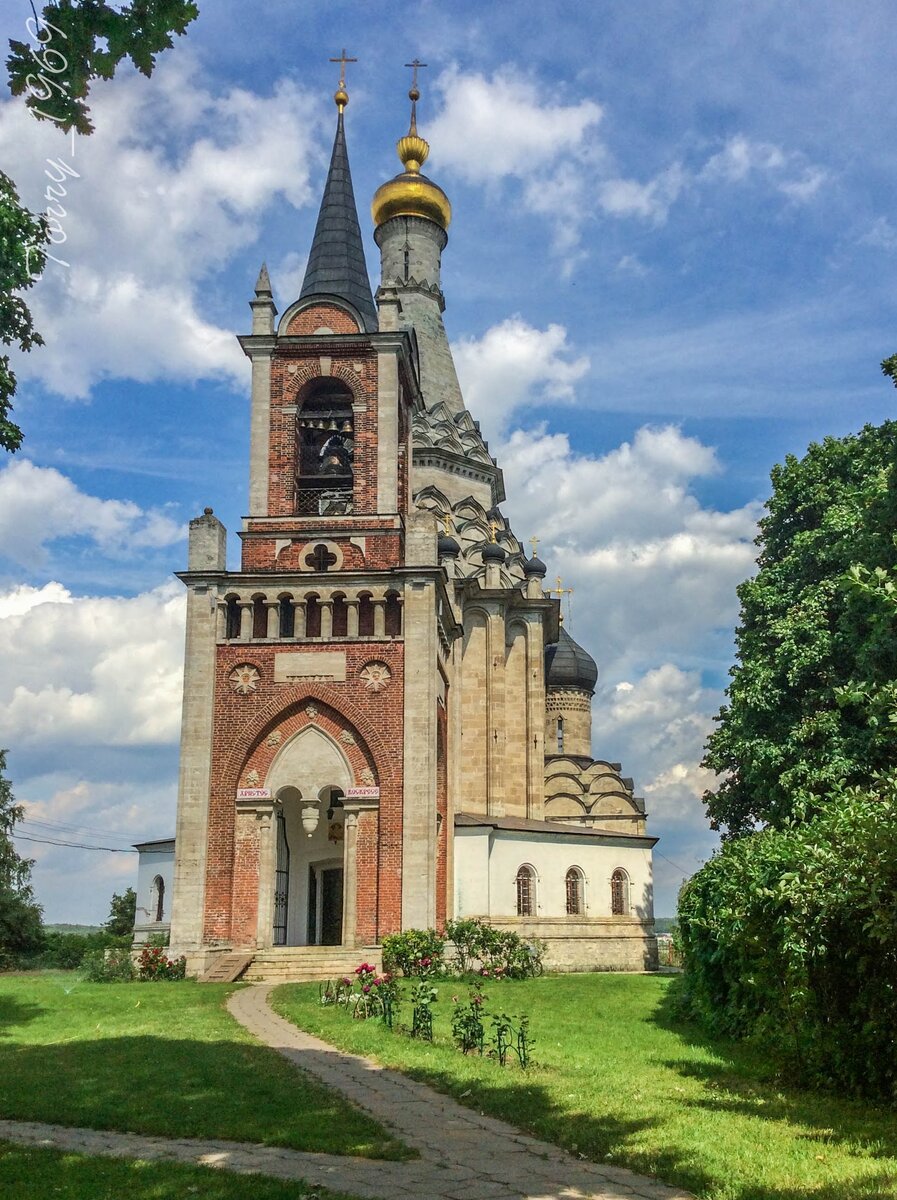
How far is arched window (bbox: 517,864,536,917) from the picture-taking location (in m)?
34.7

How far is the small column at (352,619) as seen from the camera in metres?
29.5

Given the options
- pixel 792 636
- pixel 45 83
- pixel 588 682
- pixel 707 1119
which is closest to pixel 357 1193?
pixel 707 1119

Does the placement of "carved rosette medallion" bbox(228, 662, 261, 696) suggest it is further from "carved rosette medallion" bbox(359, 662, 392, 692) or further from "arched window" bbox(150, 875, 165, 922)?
"arched window" bbox(150, 875, 165, 922)

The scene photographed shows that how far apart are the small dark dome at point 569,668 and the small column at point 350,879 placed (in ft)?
68.7

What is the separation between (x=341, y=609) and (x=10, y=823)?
18.8 meters

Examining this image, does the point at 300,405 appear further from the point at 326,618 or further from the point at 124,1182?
the point at 124,1182

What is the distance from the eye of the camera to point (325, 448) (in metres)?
32.4

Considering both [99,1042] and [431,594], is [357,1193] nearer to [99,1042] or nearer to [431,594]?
[99,1042]

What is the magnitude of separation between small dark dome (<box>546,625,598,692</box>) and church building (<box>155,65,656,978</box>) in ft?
26.7

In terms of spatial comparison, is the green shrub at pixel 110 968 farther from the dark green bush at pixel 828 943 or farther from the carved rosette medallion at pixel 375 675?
the dark green bush at pixel 828 943

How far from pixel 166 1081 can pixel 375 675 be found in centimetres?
1702

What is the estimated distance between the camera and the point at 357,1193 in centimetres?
782

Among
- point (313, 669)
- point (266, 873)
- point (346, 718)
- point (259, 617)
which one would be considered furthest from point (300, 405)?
point (266, 873)

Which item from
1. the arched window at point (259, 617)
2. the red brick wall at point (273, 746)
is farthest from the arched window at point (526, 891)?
the arched window at point (259, 617)
